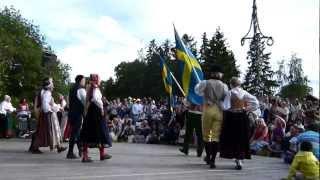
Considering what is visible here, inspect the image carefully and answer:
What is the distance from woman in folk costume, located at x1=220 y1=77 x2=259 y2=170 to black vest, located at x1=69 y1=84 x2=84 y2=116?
327 cm

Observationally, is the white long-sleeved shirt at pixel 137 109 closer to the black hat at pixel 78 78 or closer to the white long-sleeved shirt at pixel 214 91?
the black hat at pixel 78 78

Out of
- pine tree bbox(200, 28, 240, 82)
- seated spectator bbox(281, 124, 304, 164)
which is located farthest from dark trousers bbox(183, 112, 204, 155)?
pine tree bbox(200, 28, 240, 82)

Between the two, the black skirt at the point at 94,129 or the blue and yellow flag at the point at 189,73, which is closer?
the black skirt at the point at 94,129

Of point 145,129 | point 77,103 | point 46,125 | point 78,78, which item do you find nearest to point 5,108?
point 145,129

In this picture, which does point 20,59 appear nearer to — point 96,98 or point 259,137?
point 259,137

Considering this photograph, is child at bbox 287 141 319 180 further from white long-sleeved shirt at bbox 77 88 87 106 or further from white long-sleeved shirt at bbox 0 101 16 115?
white long-sleeved shirt at bbox 0 101 16 115

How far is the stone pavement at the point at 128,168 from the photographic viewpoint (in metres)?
10.5

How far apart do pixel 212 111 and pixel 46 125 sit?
4469 millimetres

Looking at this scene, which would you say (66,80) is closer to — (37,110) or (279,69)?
(279,69)

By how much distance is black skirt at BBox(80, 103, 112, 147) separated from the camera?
13.2m

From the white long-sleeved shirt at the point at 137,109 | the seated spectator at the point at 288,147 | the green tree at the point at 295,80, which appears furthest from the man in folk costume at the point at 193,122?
the green tree at the point at 295,80

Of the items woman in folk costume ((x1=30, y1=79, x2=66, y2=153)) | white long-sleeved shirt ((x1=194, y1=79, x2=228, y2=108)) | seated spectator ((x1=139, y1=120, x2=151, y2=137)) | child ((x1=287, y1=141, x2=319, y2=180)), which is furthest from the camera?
seated spectator ((x1=139, y1=120, x2=151, y2=137))

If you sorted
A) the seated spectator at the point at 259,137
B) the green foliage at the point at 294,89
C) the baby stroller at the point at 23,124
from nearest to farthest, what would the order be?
the seated spectator at the point at 259,137 → the baby stroller at the point at 23,124 → the green foliage at the point at 294,89

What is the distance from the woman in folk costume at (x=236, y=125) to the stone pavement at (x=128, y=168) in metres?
0.34
